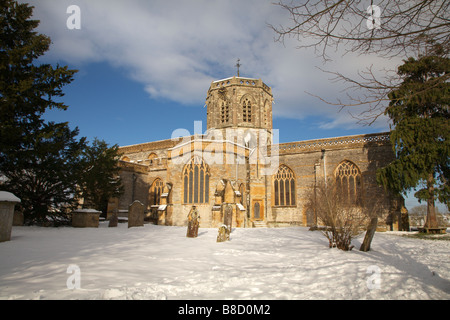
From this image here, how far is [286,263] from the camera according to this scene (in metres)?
6.17

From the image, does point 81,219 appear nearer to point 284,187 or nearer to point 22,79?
point 22,79

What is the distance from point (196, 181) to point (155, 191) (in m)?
7.95

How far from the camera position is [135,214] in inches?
637

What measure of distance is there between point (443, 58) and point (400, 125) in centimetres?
1417

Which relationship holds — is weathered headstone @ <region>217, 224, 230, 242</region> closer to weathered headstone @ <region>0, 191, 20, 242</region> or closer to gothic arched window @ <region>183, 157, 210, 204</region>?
weathered headstone @ <region>0, 191, 20, 242</region>

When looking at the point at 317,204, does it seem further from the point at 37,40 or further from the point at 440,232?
the point at 37,40

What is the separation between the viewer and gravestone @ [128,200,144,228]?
15986mm

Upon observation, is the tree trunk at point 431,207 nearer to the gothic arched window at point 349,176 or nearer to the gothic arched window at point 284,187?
the gothic arched window at point 349,176

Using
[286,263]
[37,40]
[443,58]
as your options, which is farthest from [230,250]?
[37,40]

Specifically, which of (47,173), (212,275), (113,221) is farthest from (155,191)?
(212,275)

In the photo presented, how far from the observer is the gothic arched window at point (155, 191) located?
25844 millimetres

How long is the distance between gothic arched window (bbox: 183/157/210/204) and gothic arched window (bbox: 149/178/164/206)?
6.84 m

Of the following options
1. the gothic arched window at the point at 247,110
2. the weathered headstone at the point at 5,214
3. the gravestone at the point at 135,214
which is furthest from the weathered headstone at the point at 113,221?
the gothic arched window at the point at 247,110
